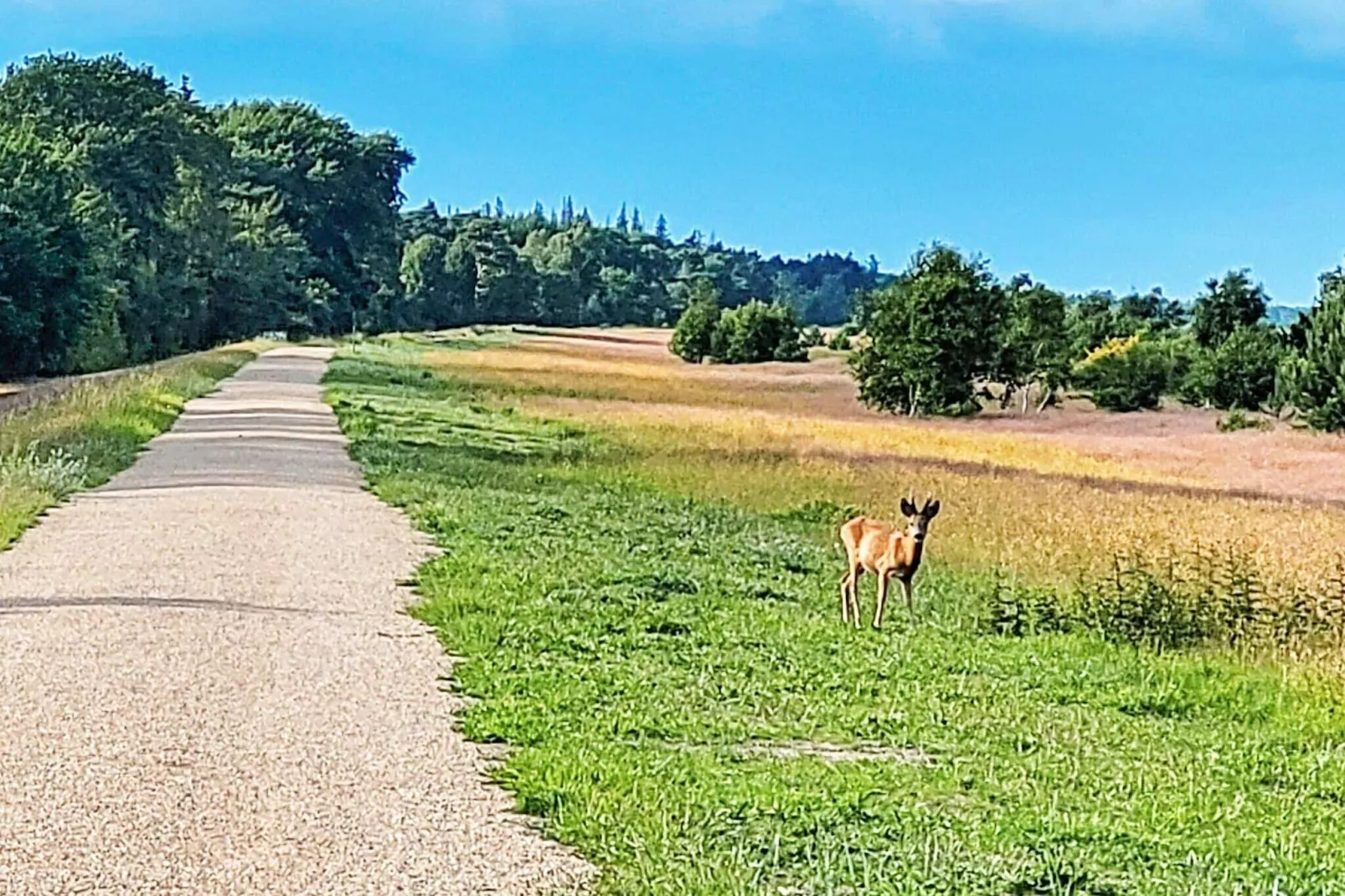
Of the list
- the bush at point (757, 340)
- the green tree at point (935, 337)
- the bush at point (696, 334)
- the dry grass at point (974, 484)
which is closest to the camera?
the dry grass at point (974, 484)

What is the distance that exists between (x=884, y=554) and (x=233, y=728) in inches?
227

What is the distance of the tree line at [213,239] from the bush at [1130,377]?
115 ft

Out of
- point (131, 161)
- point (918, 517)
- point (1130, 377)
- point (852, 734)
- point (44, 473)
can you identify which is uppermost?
point (131, 161)

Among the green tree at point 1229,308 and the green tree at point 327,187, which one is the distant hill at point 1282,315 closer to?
the green tree at point 1229,308

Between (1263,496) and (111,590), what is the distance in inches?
802

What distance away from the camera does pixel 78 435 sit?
25359mm

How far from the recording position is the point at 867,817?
6.92 meters

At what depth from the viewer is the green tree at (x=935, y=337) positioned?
5550 cm

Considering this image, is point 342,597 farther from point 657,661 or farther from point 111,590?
point 657,661

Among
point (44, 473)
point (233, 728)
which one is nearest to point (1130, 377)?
point (44, 473)

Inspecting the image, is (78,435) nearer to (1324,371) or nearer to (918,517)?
(918,517)

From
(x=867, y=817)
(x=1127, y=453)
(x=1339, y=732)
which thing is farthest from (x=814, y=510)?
(x=1127, y=453)

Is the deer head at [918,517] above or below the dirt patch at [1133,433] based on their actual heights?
above

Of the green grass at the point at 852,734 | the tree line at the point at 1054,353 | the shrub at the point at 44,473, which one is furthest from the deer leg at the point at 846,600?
the tree line at the point at 1054,353
